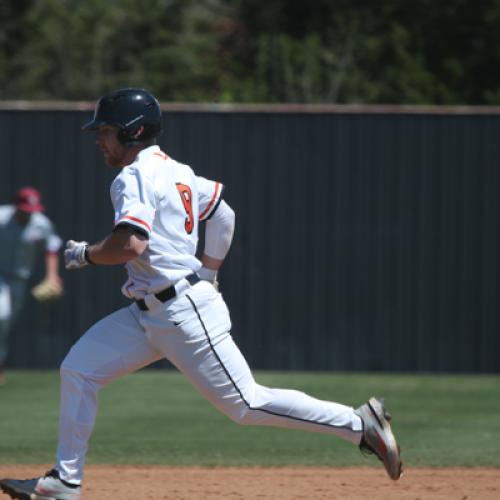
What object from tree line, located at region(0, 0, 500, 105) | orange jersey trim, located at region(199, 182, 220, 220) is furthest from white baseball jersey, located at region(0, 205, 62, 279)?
tree line, located at region(0, 0, 500, 105)

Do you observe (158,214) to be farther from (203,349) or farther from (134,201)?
(203,349)

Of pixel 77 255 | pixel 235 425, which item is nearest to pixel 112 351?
pixel 77 255

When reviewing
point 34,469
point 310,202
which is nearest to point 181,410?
point 34,469

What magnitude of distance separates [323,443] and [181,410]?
194cm

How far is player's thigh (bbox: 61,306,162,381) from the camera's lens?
5.50 meters

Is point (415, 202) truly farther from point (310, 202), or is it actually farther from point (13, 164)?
point (13, 164)

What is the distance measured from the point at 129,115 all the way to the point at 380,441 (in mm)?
1948

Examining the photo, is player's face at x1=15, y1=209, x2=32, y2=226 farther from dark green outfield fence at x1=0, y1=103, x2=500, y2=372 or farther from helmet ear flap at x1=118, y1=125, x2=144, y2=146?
helmet ear flap at x1=118, y1=125, x2=144, y2=146

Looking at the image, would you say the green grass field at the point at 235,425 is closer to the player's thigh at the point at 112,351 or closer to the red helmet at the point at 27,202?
the red helmet at the point at 27,202

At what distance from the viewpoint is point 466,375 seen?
13.2 m

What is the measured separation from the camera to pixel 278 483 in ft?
22.4

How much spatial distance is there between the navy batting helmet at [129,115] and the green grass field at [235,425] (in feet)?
9.24

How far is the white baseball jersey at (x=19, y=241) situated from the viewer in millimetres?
11875

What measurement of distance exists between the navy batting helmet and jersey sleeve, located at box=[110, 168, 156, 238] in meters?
0.25
